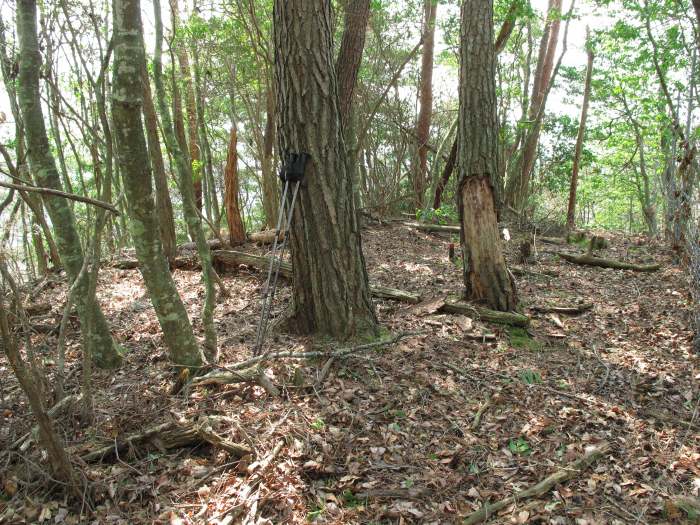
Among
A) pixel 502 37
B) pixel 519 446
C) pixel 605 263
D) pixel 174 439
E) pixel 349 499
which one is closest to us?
pixel 349 499

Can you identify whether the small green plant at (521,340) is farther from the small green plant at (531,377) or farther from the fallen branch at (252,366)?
the fallen branch at (252,366)

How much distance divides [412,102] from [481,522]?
44.0 ft

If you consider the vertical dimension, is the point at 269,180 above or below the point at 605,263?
above

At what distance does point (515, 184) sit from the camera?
12602 mm

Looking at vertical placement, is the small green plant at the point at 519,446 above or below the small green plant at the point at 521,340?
below

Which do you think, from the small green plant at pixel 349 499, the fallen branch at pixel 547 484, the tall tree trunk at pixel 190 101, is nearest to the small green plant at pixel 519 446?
the fallen branch at pixel 547 484

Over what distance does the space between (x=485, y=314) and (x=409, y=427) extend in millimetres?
2198

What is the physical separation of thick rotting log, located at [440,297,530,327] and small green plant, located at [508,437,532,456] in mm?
1967

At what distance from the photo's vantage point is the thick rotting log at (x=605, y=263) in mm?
7504

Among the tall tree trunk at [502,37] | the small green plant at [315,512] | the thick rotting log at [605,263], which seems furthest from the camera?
the thick rotting log at [605,263]

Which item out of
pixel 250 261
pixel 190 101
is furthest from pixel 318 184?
pixel 190 101

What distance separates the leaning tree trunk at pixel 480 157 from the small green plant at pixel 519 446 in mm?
2198

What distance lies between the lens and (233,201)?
8539mm

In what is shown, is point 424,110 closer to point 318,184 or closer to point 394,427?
point 318,184
